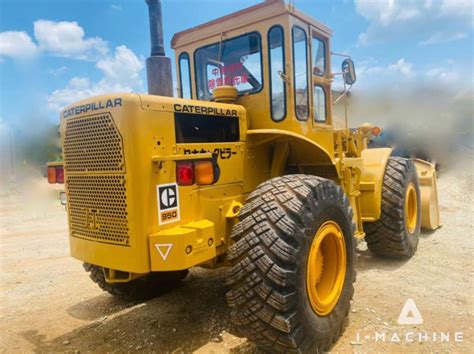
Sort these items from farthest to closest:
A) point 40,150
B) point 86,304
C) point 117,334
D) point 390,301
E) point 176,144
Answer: point 40,150 < point 86,304 < point 390,301 < point 117,334 < point 176,144

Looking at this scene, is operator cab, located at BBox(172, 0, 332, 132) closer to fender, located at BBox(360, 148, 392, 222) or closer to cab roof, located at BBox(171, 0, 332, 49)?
cab roof, located at BBox(171, 0, 332, 49)

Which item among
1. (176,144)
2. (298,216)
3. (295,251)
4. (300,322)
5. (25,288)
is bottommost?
(25,288)

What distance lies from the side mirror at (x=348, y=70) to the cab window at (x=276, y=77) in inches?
40.5

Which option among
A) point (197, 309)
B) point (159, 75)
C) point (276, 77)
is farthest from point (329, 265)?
point (159, 75)

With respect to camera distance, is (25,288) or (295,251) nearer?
(295,251)

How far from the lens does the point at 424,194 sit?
6.57 meters

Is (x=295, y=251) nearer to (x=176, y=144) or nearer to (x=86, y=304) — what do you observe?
(x=176, y=144)

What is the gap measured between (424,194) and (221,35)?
4.59m

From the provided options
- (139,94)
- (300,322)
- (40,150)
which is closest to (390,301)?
(300,322)

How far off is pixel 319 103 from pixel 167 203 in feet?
7.90

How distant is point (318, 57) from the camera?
4.42 m

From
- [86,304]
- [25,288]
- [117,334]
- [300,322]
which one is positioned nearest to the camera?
[300,322]

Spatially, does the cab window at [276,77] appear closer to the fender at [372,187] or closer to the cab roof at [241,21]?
the cab roof at [241,21]

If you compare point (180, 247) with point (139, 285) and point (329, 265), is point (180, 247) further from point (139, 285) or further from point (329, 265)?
point (139, 285)
